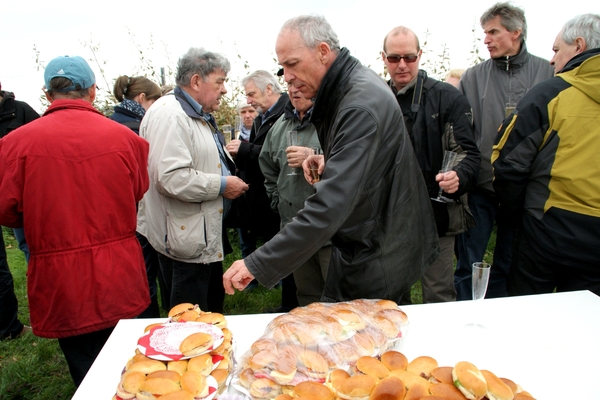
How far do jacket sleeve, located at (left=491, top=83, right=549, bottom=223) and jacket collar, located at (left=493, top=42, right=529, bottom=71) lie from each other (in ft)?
3.14

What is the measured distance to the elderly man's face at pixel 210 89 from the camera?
9.44 ft

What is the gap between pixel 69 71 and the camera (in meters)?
2.14

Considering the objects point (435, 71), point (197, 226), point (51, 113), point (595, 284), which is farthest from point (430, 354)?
point (435, 71)

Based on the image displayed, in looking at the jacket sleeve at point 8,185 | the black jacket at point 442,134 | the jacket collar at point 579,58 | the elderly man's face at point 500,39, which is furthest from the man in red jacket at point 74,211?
the elderly man's face at point 500,39

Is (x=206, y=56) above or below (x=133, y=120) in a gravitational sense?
above

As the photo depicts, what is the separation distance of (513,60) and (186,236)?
2.61 metres

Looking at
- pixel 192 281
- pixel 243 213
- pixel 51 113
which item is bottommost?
pixel 192 281

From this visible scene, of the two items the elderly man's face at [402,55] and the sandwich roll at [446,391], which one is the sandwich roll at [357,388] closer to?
the sandwich roll at [446,391]

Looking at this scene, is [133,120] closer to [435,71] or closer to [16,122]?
[16,122]

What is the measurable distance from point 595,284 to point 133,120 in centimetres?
334

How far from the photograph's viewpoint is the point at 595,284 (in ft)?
6.93

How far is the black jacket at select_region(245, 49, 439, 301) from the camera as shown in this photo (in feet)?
5.07

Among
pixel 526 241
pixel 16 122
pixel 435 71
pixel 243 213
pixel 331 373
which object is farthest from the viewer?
pixel 435 71

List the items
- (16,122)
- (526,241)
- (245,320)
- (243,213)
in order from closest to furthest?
(245,320) < (526,241) < (243,213) < (16,122)
